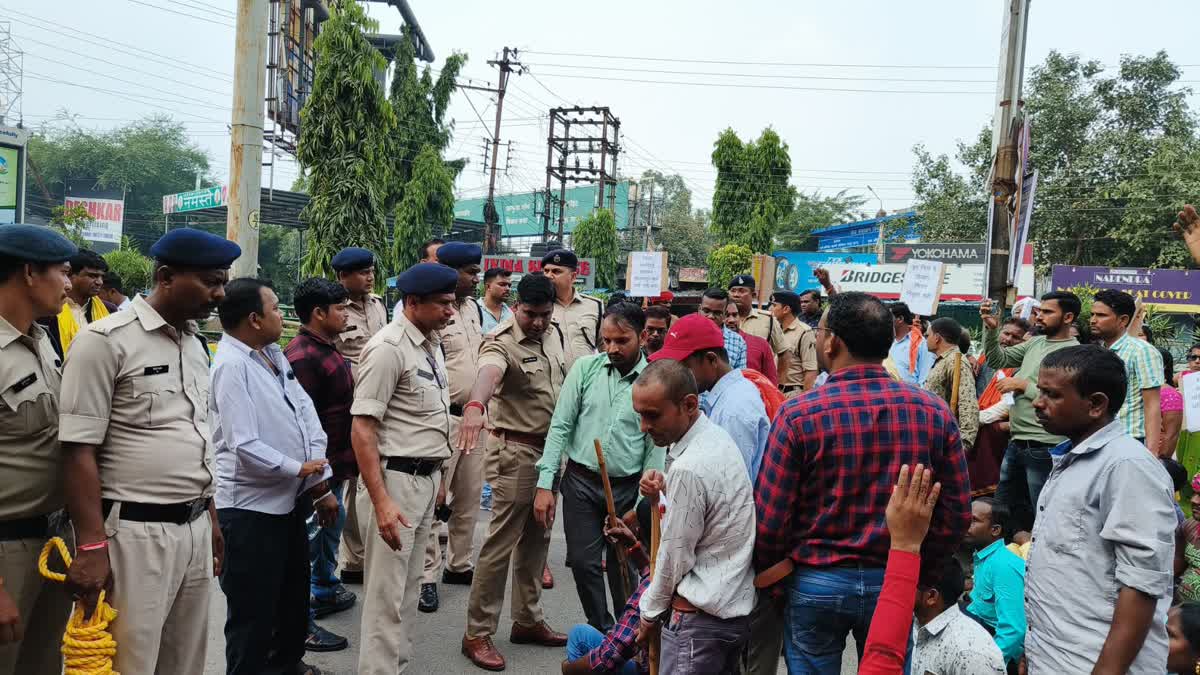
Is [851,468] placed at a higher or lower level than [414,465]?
higher

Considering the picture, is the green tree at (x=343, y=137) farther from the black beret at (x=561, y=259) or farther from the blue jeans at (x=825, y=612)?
the blue jeans at (x=825, y=612)

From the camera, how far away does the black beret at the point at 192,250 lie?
10.1 ft

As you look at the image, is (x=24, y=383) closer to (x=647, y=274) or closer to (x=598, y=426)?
(x=598, y=426)

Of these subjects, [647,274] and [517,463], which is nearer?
[517,463]

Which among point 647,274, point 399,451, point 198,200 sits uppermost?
point 198,200

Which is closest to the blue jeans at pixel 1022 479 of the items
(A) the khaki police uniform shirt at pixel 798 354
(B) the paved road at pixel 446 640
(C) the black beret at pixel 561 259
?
(B) the paved road at pixel 446 640

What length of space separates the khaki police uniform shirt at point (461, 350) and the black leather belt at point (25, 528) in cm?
309

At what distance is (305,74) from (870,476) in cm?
2886

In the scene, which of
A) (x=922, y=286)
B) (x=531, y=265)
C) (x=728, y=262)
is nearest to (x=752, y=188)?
(x=728, y=262)

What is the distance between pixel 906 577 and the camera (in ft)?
6.97

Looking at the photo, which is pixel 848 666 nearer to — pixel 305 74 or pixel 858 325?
pixel 858 325

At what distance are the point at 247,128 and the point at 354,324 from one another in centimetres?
296

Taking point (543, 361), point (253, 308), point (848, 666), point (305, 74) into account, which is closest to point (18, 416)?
point (253, 308)

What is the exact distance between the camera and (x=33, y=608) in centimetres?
290
